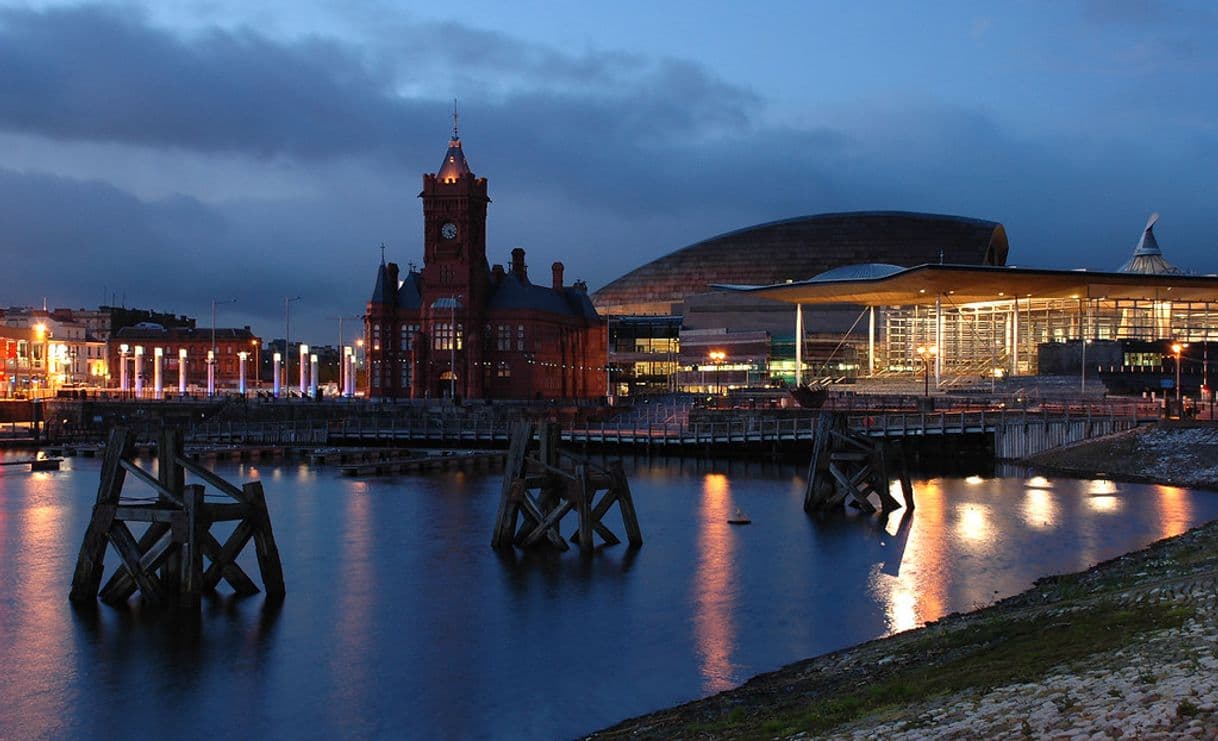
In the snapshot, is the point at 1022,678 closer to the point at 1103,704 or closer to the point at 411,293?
the point at 1103,704

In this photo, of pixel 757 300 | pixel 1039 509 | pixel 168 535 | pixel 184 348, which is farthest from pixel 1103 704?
pixel 184 348

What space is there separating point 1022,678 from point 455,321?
98313mm

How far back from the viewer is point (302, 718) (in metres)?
22.1

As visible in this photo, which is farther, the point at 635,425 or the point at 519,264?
the point at 519,264

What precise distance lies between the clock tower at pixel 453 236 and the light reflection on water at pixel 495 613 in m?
61.5

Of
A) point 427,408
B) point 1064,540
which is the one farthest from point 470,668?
point 427,408

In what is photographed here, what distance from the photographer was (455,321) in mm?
113000

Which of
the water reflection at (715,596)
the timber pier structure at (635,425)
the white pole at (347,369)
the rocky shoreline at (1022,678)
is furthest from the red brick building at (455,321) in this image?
the rocky shoreline at (1022,678)

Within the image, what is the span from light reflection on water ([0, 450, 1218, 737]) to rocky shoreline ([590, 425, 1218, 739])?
2.11m

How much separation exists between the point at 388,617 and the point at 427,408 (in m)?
76.3

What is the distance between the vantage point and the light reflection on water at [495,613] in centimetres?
2289

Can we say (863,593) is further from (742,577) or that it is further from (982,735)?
(982,735)

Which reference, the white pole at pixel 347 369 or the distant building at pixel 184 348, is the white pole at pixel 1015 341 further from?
the distant building at pixel 184 348

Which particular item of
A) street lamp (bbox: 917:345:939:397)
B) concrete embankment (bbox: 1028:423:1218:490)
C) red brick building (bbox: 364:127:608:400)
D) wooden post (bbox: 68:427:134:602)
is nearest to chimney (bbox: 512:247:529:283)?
red brick building (bbox: 364:127:608:400)
